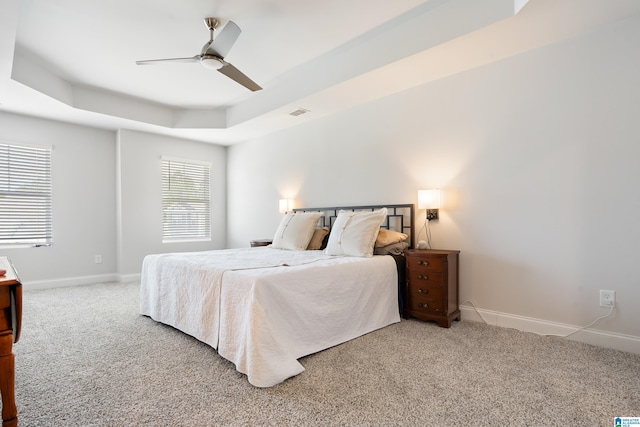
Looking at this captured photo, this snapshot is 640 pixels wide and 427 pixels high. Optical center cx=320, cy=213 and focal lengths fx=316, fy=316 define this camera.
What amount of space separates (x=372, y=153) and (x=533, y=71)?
5.66 ft

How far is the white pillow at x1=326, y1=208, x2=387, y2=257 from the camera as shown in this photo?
3088 millimetres

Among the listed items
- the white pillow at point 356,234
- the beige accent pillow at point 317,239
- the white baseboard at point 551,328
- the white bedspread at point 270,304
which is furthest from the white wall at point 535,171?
→ the white bedspread at point 270,304

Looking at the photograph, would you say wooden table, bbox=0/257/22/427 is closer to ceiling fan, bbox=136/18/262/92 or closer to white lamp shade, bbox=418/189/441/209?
ceiling fan, bbox=136/18/262/92

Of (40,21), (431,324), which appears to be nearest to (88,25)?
(40,21)

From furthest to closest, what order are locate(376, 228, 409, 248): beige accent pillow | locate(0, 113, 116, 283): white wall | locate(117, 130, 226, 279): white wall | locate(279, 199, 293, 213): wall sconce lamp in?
locate(117, 130, 226, 279): white wall → locate(279, 199, 293, 213): wall sconce lamp → locate(0, 113, 116, 283): white wall → locate(376, 228, 409, 248): beige accent pillow

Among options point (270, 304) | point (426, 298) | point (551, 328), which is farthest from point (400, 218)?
point (270, 304)

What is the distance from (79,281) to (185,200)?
200 cm

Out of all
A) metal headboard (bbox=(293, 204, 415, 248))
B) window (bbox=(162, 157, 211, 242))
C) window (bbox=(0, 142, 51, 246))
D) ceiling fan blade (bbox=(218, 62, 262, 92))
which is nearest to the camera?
ceiling fan blade (bbox=(218, 62, 262, 92))

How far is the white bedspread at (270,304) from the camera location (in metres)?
1.96

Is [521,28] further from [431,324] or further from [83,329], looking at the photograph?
[83,329]

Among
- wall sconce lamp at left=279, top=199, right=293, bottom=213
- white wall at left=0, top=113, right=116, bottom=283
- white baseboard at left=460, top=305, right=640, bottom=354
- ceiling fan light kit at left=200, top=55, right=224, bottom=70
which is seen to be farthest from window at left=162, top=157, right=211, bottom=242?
white baseboard at left=460, top=305, right=640, bottom=354

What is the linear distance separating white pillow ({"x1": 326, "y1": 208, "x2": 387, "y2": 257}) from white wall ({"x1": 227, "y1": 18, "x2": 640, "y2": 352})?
0.57 m

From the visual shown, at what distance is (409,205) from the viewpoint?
11.3 feet

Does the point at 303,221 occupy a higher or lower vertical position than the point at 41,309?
higher
